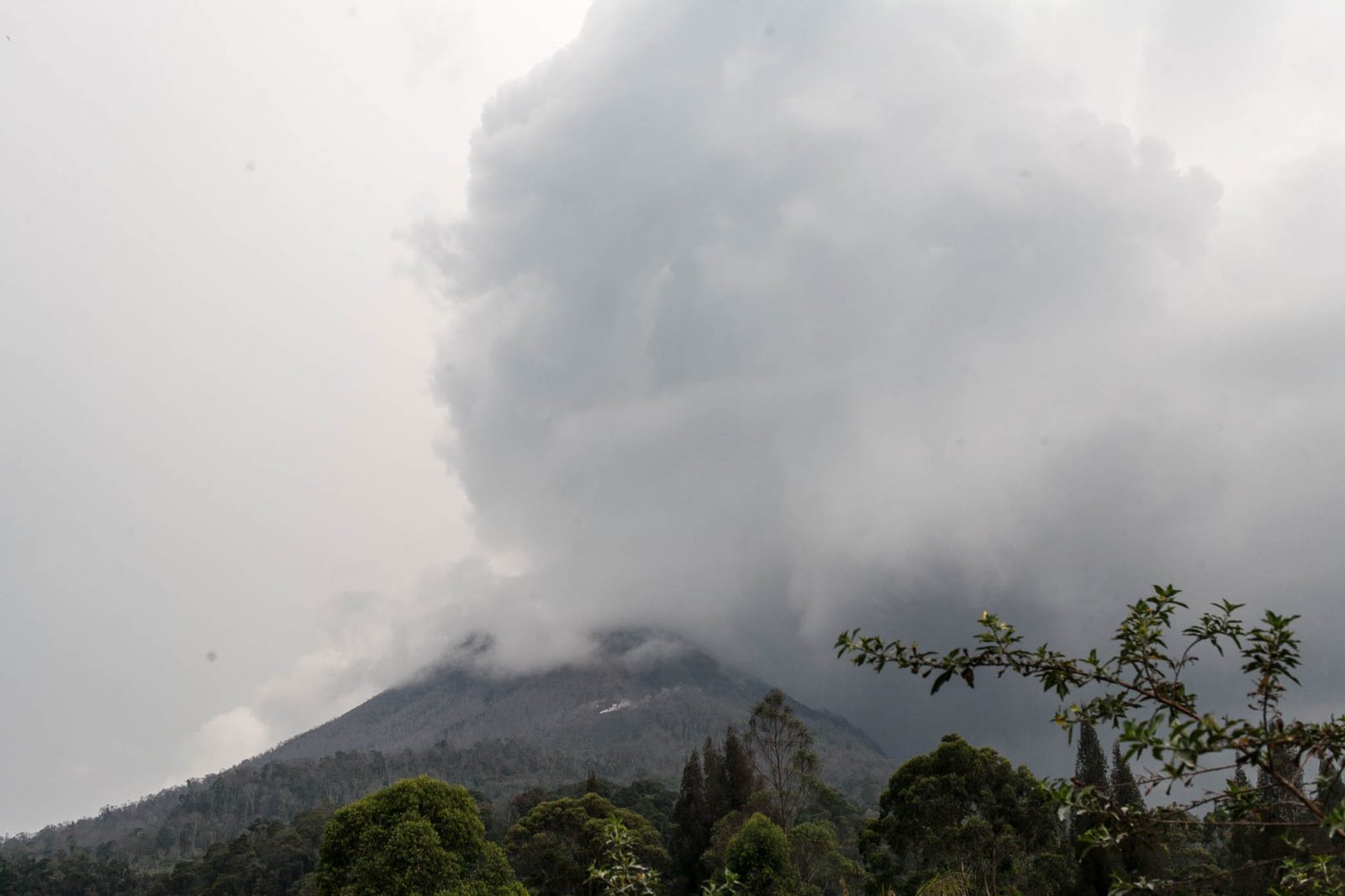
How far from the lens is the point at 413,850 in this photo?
77.9 feet

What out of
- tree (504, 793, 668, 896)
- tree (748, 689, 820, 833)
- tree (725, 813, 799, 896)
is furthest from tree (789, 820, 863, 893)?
tree (725, 813, 799, 896)

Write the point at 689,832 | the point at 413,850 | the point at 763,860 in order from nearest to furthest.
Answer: the point at 413,850, the point at 763,860, the point at 689,832

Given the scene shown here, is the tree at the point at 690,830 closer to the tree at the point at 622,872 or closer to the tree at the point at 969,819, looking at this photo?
the tree at the point at 969,819

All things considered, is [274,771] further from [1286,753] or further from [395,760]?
[1286,753]

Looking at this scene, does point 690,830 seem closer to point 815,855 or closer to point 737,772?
point 737,772

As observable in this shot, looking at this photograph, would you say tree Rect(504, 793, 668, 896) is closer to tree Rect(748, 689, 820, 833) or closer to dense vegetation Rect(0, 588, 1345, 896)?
dense vegetation Rect(0, 588, 1345, 896)

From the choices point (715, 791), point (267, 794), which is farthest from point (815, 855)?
point (267, 794)

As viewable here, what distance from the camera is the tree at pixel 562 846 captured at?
41875 mm

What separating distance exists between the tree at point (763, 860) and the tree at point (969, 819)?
4303mm

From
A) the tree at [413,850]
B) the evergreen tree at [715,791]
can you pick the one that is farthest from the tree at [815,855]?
the tree at [413,850]

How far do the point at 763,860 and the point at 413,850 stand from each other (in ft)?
61.8

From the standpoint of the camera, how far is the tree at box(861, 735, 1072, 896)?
3366 cm

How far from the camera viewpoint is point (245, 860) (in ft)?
241

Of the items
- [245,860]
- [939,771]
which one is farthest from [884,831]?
[245,860]
